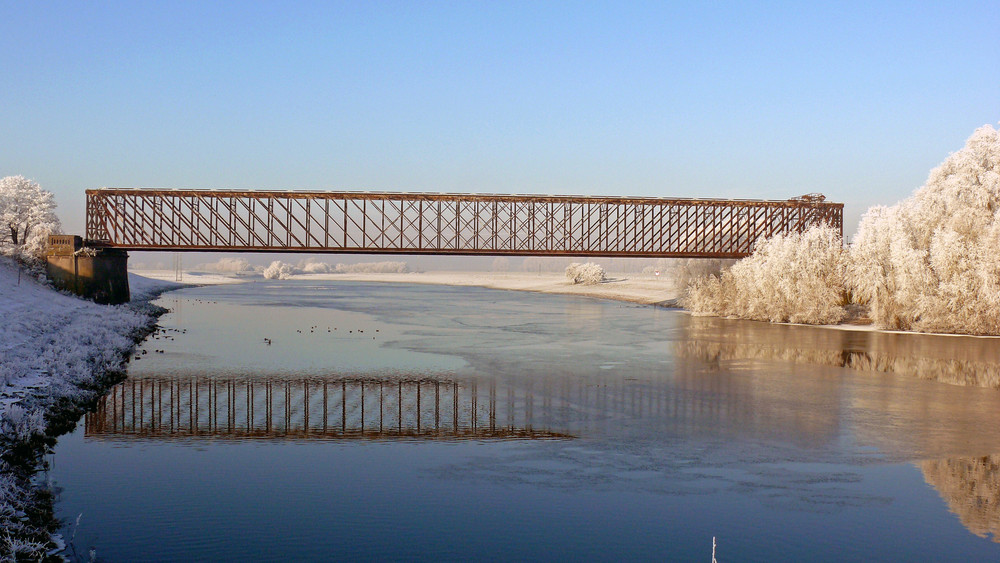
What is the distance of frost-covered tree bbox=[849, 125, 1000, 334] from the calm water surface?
17967 millimetres

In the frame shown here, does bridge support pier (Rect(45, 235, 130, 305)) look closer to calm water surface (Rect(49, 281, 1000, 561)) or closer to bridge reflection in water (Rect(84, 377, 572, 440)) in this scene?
calm water surface (Rect(49, 281, 1000, 561))

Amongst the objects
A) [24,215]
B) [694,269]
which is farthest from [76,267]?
[694,269]

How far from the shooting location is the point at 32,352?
2666 centimetres

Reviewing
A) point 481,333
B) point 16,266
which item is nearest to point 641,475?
point 481,333

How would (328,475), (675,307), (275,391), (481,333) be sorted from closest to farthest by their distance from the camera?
1. (328,475)
2. (275,391)
3. (481,333)
4. (675,307)

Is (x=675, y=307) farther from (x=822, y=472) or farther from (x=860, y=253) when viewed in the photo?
(x=822, y=472)

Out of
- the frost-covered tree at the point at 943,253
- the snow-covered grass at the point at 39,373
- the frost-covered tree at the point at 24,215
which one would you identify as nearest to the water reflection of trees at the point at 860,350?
the frost-covered tree at the point at 943,253

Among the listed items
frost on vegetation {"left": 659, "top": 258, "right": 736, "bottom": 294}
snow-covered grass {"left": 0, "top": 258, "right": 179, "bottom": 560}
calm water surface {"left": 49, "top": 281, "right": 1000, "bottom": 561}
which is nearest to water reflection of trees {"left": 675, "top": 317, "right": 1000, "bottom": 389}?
calm water surface {"left": 49, "top": 281, "right": 1000, "bottom": 561}

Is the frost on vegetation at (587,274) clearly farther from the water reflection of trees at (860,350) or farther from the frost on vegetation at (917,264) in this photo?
the water reflection of trees at (860,350)

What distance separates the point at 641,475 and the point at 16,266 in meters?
58.7

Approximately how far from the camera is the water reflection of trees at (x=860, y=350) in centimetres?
3178

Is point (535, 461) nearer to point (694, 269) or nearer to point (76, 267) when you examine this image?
point (76, 267)

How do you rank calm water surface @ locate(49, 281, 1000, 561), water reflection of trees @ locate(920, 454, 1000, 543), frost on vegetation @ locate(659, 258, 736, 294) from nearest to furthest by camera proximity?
1. calm water surface @ locate(49, 281, 1000, 561)
2. water reflection of trees @ locate(920, 454, 1000, 543)
3. frost on vegetation @ locate(659, 258, 736, 294)

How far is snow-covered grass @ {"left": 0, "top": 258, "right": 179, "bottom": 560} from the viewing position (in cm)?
1258
